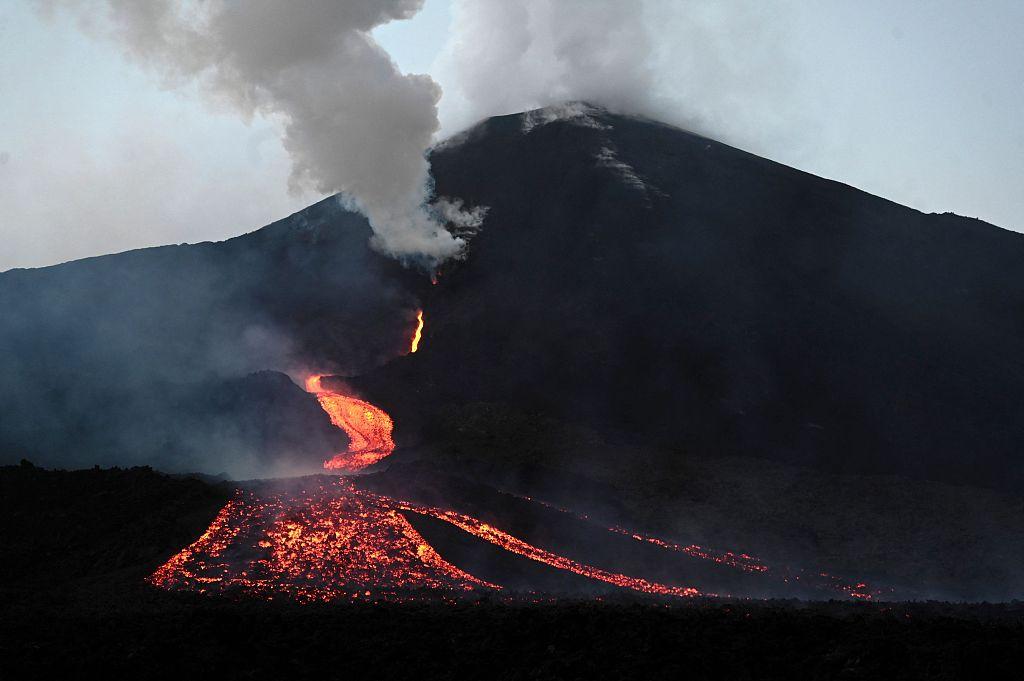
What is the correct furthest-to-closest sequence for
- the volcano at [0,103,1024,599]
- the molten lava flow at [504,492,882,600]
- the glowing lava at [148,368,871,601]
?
the volcano at [0,103,1024,599] < the molten lava flow at [504,492,882,600] < the glowing lava at [148,368,871,601]

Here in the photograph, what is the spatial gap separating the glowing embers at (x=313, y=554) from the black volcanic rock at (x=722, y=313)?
12.1m

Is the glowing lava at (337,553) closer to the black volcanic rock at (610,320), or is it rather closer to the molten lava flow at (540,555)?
the molten lava flow at (540,555)

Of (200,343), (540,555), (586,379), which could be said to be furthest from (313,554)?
(200,343)

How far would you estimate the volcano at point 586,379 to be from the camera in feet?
81.6

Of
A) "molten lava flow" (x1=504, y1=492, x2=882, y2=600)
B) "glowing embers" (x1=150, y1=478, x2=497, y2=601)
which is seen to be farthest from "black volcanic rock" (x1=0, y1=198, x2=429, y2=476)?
"molten lava flow" (x1=504, y1=492, x2=882, y2=600)

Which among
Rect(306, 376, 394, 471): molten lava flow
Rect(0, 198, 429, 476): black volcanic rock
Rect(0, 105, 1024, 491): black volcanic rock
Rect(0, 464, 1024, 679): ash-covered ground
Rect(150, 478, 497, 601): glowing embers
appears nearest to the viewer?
Rect(0, 464, 1024, 679): ash-covered ground

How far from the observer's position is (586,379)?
128 ft

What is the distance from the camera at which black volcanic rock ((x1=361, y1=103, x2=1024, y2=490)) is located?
3597 centimetres

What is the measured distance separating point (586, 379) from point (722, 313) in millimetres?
8413

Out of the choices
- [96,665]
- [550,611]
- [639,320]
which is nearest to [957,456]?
A: [639,320]

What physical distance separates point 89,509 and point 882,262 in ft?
137

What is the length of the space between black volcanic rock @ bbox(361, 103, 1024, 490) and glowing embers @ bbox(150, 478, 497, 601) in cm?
1214

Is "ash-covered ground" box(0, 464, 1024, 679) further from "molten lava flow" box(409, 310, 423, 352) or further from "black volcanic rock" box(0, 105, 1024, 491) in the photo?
"molten lava flow" box(409, 310, 423, 352)

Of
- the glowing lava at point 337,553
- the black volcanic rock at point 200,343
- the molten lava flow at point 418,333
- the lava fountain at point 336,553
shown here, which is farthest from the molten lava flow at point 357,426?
the glowing lava at point 337,553
